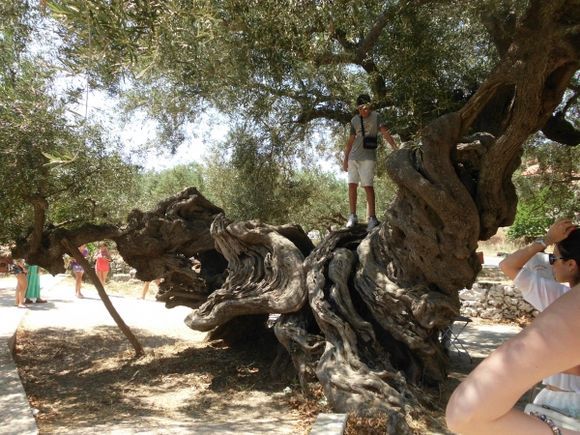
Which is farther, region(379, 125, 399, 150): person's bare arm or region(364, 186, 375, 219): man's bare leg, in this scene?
region(364, 186, 375, 219): man's bare leg

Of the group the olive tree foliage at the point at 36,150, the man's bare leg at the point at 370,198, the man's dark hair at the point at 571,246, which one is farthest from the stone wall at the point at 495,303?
the man's dark hair at the point at 571,246

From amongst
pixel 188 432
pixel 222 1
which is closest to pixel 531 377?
pixel 188 432

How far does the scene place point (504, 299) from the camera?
13156 mm

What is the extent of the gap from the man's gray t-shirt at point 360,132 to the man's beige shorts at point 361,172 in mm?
70

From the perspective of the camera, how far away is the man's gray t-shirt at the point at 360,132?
7242 mm

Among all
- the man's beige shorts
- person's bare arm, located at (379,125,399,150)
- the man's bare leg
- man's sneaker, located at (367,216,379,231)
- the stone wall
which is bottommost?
the stone wall

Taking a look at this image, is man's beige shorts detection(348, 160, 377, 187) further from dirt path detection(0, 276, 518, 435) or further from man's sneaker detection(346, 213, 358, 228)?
dirt path detection(0, 276, 518, 435)

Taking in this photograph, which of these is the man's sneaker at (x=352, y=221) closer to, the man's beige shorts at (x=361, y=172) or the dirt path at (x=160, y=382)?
the man's beige shorts at (x=361, y=172)

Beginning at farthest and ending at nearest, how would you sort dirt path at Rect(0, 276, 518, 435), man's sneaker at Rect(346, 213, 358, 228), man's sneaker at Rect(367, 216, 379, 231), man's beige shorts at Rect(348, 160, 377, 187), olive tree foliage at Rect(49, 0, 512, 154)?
man's sneaker at Rect(346, 213, 358, 228), man's sneaker at Rect(367, 216, 379, 231), man's beige shorts at Rect(348, 160, 377, 187), dirt path at Rect(0, 276, 518, 435), olive tree foliage at Rect(49, 0, 512, 154)

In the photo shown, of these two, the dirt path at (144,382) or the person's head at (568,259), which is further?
the dirt path at (144,382)

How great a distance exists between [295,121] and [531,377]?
27.3 ft

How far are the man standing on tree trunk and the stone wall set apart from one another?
6701 millimetres

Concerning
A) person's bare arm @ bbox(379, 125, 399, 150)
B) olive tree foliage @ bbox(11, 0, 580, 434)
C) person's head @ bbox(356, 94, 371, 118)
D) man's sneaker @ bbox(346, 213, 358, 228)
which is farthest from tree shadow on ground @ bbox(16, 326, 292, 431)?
person's head @ bbox(356, 94, 371, 118)

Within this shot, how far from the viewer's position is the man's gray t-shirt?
7242 millimetres
